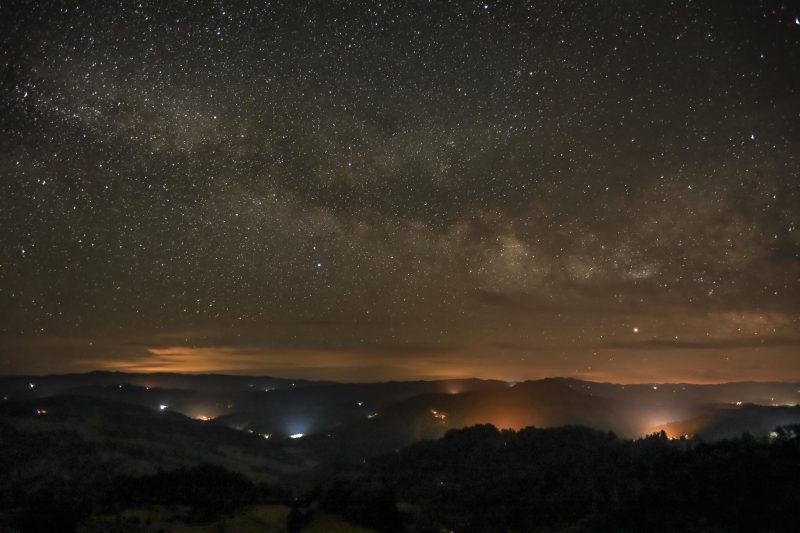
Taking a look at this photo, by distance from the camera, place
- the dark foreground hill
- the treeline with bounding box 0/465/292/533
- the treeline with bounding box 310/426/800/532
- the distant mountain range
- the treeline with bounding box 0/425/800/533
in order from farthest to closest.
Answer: the distant mountain range
the treeline with bounding box 310/426/800/532
the treeline with bounding box 0/425/800/533
the dark foreground hill
the treeline with bounding box 0/465/292/533

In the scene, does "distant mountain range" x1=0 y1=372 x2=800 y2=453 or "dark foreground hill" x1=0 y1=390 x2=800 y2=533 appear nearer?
"dark foreground hill" x1=0 y1=390 x2=800 y2=533

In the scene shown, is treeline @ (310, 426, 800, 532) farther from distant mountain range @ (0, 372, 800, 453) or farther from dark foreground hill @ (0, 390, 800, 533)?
distant mountain range @ (0, 372, 800, 453)

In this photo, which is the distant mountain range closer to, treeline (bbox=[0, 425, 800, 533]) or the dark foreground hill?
the dark foreground hill

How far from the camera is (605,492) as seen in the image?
98.0 ft

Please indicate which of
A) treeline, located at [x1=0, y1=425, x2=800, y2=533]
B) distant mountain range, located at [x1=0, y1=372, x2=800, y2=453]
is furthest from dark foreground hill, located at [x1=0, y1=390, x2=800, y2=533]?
distant mountain range, located at [x1=0, y1=372, x2=800, y2=453]

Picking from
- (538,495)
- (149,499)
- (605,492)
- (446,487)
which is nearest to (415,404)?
(446,487)

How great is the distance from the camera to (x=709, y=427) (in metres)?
79.9

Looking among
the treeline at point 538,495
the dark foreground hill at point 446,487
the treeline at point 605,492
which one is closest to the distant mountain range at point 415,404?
the dark foreground hill at point 446,487

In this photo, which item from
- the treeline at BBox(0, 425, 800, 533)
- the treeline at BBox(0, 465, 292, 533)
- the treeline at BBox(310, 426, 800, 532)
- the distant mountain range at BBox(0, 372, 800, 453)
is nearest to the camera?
the treeline at BBox(0, 465, 292, 533)

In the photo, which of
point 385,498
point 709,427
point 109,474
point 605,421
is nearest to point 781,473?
point 385,498

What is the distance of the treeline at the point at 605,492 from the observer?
23.8 m

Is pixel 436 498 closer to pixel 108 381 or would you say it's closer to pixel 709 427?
pixel 709 427

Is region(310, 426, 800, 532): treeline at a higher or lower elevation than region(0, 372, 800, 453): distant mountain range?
higher

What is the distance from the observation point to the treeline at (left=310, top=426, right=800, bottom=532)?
78.0 feet
